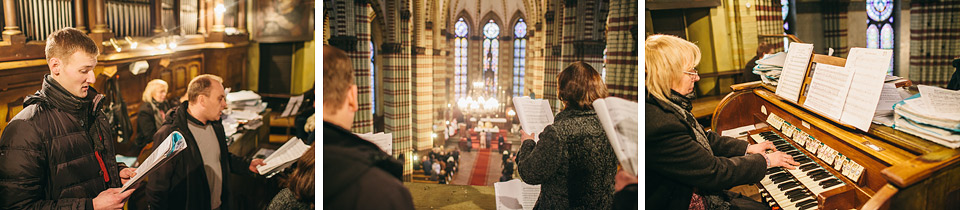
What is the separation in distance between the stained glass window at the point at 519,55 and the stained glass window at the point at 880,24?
179 cm

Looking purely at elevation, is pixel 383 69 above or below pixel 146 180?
above

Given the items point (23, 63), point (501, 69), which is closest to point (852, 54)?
point (501, 69)

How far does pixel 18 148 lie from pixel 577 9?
2771mm

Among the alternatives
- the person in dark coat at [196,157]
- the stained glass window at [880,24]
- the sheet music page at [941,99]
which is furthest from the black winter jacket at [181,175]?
the stained glass window at [880,24]

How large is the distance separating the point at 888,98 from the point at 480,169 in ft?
6.58

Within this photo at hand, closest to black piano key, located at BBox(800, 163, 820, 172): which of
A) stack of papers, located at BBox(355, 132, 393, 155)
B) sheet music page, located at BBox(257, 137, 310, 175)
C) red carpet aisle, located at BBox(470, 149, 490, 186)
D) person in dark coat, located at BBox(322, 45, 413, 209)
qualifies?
red carpet aisle, located at BBox(470, 149, 490, 186)

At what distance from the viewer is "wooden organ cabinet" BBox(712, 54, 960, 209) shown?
5.56ft

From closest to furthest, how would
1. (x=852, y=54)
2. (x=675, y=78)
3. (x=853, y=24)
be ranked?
(x=852, y=54), (x=675, y=78), (x=853, y=24)

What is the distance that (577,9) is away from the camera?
256cm

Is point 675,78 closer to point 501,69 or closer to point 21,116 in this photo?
point 501,69

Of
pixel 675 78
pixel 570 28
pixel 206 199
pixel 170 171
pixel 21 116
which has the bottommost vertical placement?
pixel 206 199

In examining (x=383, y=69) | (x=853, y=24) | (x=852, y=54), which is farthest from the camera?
(x=383, y=69)

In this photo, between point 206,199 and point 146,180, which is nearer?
point 146,180

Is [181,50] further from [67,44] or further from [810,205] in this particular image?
[810,205]
